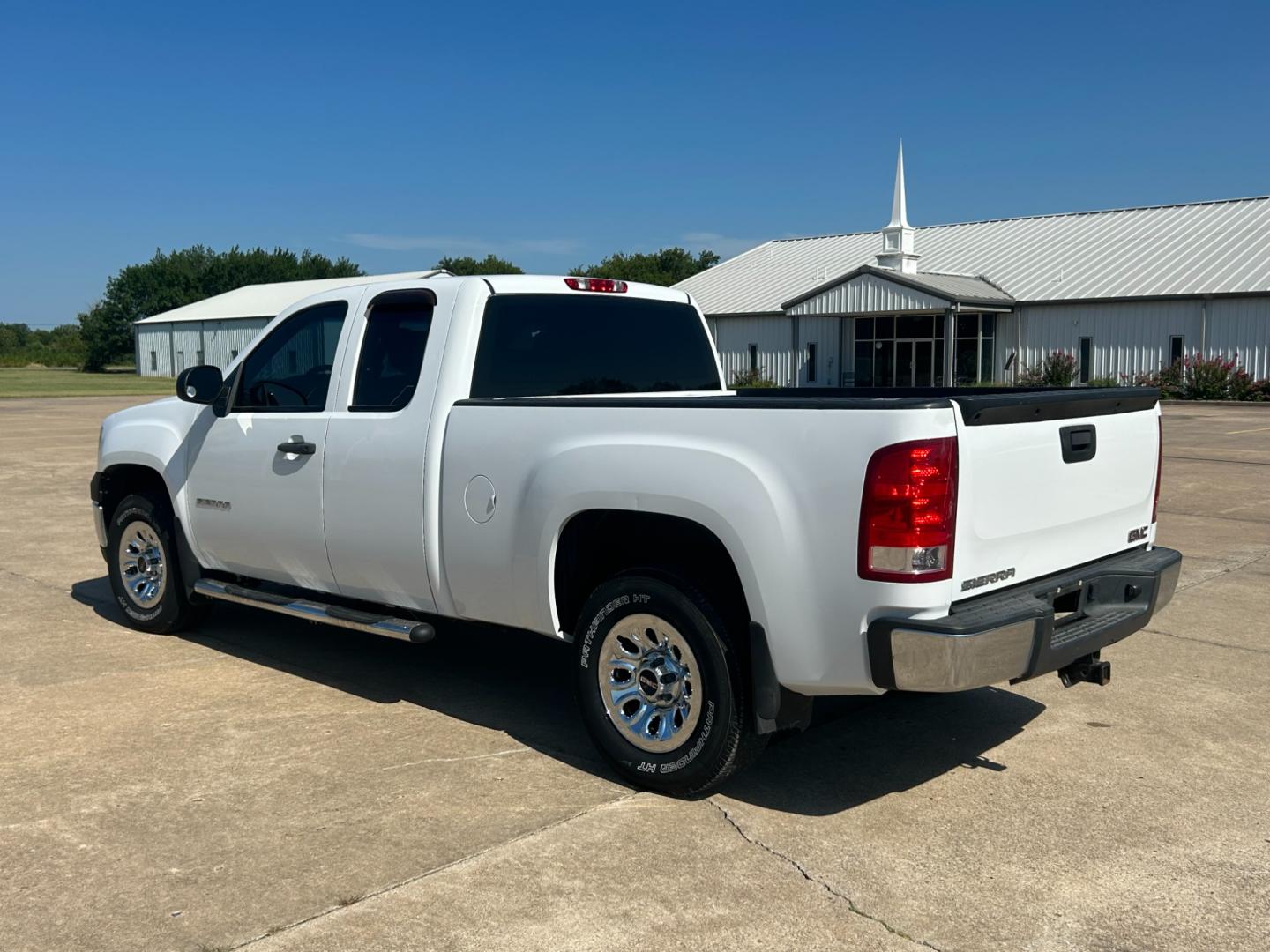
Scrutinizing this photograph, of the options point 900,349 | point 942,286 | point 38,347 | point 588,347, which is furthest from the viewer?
point 38,347

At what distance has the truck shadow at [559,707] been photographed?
4.95m

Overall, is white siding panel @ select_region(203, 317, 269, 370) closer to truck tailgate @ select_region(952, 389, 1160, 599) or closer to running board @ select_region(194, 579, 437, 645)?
running board @ select_region(194, 579, 437, 645)

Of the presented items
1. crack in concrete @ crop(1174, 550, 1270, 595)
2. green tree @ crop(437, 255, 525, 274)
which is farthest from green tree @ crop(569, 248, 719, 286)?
crack in concrete @ crop(1174, 550, 1270, 595)

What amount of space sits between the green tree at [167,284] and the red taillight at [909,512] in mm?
102295

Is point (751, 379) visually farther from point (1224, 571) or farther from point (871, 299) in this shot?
point (1224, 571)

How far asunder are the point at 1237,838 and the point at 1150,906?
0.76m

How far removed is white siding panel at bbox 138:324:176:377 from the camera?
82.2 m

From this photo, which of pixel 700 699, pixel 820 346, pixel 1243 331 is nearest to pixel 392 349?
pixel 700 699

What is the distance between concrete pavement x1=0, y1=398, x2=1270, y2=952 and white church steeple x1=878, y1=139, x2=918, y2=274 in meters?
40.0

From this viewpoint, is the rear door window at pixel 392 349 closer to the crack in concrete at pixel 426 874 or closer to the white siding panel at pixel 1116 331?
the crack in concrete at pixel 426 874

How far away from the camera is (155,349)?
83.6 metres

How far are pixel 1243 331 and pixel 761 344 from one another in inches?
707

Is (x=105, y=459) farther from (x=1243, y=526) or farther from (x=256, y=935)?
(x=1243, y=526)

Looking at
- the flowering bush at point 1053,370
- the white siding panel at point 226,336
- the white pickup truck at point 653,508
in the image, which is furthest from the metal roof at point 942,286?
the white siding panel at point 226,336
